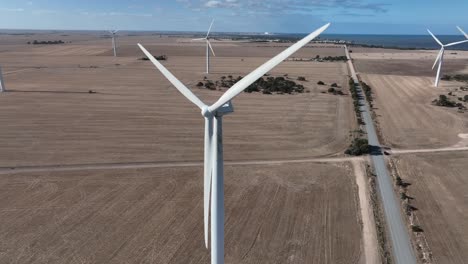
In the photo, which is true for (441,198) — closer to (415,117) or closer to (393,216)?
(393,216)

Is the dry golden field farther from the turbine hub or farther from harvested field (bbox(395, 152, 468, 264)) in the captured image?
the turbine hub

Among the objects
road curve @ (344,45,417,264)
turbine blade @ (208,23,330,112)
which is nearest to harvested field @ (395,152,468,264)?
road curve @ (344,45,417,264)

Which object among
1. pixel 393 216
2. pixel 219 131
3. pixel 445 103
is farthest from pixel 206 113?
pixel 445 103

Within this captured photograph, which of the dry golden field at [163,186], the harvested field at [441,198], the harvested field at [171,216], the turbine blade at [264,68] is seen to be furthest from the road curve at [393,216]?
the turbine blade at [264,68]

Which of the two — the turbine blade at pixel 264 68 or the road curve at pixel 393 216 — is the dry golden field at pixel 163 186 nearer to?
the road curve at pixel 393 216

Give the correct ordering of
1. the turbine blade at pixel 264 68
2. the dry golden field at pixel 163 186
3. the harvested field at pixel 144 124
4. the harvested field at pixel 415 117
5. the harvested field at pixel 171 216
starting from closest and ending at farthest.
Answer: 1. the turbine blade at pixel 264 68
2. the harvested field at pixel 171 216
3. the dry golden field at pixel 163 186
4. the harvested field at pixel 144 124
5. the harvested field at pixel 415 117

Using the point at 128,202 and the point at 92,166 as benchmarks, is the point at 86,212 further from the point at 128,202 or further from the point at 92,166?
the point at 92,166
